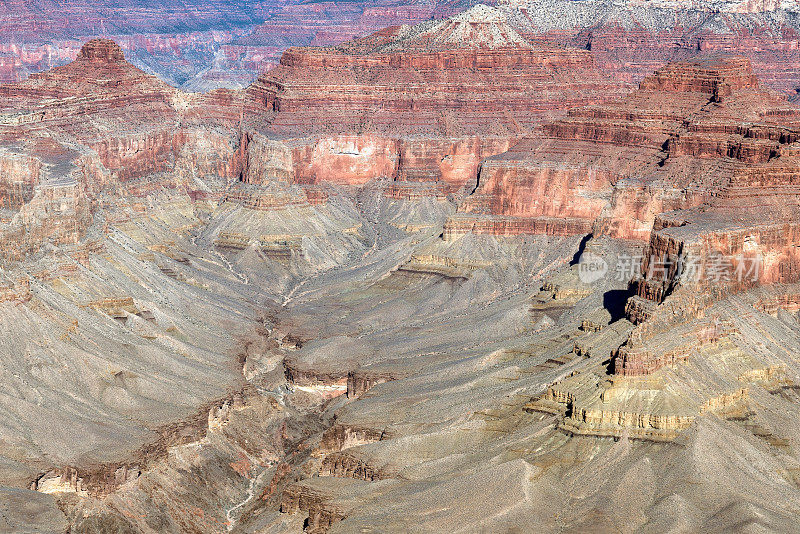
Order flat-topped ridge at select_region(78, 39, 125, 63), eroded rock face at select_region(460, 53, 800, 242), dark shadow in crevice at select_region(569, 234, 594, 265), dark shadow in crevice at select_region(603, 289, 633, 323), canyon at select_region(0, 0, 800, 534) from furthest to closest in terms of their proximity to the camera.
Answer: flat-topped ridge at select_region(78, 39, 125, 63)
dark shadow in crevice at select_region(569, 234, 594, 265)
eroded rock face at select_region(460, 53, 800, 242)
dark shadow in crevice at select_region(603, 289, 633, 323)
canyon at select_region(0, 0, 800, 534)

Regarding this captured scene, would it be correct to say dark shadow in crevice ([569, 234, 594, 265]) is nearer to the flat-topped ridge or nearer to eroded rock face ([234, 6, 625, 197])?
eroded rock face ([234, 6, 625, 197])

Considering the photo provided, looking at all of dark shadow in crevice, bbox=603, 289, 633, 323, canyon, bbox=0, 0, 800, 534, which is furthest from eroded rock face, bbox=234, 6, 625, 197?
dark shadow in crevice, bbox=603, 289, 633, 323

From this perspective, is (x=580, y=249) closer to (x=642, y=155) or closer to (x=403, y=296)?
(x=642, y=155)

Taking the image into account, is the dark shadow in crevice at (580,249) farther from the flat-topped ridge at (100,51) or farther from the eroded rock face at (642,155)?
the flat-topped ridge at (100,51)

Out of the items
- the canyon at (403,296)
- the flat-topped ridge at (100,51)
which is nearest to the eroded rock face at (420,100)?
the canyon at (403,296)

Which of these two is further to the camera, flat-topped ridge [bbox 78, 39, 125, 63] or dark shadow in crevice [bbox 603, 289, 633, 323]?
flat-topped ridge [bbox 78, 39, 125, 63]

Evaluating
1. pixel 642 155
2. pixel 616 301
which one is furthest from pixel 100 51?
pixel 616 301

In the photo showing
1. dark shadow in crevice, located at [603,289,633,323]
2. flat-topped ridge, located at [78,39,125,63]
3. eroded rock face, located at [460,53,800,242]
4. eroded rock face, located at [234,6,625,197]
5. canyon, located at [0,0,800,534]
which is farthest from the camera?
flat-topped ridge, located at [78,39,125,63]

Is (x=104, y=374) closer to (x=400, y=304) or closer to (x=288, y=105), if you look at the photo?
(x=400, y=304)
